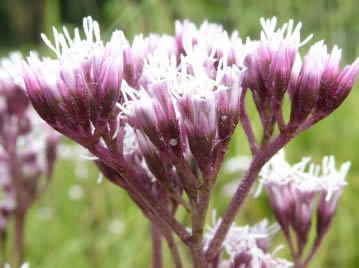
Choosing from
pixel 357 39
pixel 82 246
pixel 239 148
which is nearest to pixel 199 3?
pixel 357 39

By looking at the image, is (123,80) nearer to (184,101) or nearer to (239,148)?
(184,101)

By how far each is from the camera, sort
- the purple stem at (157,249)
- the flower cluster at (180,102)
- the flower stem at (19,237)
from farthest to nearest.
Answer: the flower stem at (19,237) → the purple stem at (157,249) → the flower cluster at (180,102)

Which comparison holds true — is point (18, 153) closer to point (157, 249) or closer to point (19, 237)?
point (19, 237)

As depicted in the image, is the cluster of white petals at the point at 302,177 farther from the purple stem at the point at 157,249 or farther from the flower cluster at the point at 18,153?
the flower cluster at the point at 18,153

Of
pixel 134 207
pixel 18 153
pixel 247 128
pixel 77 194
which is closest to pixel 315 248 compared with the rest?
pixel 247 128

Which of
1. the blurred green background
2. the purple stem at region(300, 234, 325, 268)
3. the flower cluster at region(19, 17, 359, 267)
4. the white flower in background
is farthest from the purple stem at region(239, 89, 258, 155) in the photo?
the white flower in background

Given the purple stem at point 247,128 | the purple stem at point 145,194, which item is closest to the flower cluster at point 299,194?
the purple stem at point 247,128

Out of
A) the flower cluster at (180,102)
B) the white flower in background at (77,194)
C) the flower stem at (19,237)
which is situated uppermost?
the flower cluster at (180,102)
